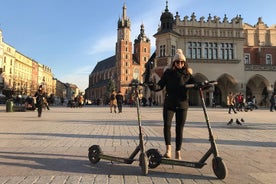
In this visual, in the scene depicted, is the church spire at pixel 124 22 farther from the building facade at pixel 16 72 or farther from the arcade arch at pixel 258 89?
the arcade arch at pixel 258 89

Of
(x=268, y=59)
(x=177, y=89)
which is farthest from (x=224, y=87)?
(x=177, y=89)

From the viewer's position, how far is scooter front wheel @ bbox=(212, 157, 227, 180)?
13.7 ft

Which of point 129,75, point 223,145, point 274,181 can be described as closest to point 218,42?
point 223,145

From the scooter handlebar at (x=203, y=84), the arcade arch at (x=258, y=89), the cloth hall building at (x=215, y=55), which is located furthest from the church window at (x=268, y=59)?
the scooter handlebar at (x=203, y=84)

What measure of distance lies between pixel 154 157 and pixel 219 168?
3.27ft

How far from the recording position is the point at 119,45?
125 m

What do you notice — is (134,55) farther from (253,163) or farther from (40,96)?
(253,163)

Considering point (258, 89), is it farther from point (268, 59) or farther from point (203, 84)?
point (203, 84)

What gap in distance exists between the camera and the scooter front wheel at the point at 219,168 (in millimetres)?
4188

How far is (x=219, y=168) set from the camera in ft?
13.9

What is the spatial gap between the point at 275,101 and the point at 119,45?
98741mm

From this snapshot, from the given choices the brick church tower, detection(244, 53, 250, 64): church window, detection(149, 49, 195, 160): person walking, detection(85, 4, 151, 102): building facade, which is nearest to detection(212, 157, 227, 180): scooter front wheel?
detection(149, 49, 195, 160): person walking

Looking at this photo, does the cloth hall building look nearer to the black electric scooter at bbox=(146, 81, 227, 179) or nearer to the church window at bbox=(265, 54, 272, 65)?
the church window at bbox=(265, 54, 272, 65)

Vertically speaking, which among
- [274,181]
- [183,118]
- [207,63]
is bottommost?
[274,181]
